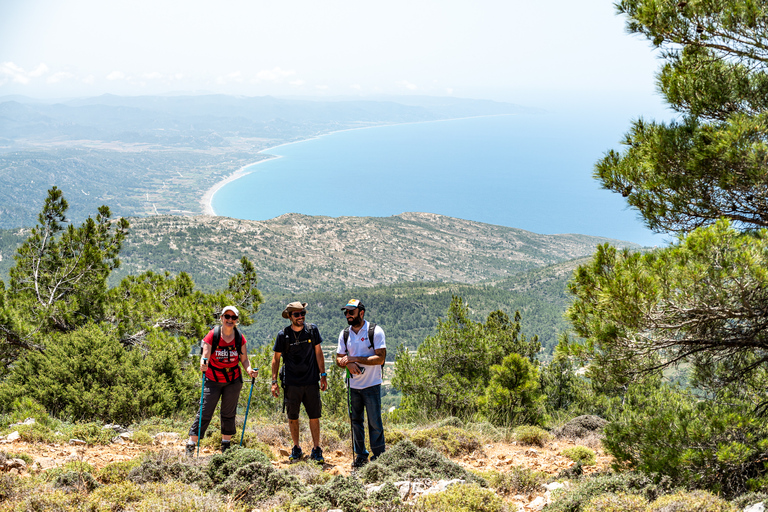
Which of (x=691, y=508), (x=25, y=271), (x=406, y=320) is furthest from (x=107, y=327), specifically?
(x=406, y=320)

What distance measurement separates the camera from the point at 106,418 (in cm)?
628

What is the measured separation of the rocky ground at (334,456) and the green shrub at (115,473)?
45cm

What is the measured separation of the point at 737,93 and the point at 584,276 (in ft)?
6.31

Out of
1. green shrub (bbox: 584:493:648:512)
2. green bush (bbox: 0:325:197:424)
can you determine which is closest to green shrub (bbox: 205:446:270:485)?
green shrub (bbox: 584:493:648:512)

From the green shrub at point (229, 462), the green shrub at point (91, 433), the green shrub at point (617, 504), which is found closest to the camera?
the green shrub at point (617, 504)

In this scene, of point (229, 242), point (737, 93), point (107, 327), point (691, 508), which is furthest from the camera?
point (229, 242)

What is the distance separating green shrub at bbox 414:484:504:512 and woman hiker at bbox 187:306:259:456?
207cm

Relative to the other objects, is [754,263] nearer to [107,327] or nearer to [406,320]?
[107,327]

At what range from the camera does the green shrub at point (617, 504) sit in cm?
285

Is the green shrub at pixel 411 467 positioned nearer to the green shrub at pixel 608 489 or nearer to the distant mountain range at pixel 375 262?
the green shrub at pixel 608 489

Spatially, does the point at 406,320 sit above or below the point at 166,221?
below

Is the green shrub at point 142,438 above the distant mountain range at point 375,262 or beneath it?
above

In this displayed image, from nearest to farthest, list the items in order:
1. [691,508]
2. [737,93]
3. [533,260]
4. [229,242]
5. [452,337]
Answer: [691,508]
[737,93]
[452,337]
[229,242]
[533,260]

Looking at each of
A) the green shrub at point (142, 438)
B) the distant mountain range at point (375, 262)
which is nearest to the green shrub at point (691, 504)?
the green shrub at point (142, 438)
